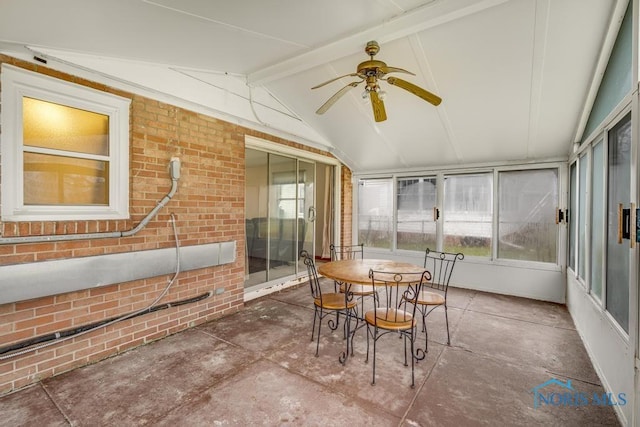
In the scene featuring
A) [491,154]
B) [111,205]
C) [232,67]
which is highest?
[232,67]

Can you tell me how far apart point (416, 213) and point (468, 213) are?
3.14ft

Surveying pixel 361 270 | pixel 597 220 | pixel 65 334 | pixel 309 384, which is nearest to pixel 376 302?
pixel 361 270

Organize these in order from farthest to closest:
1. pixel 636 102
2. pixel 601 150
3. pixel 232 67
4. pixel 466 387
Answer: pixel 232 67, pixel 601 150, pixel 466 387, pixel 636 102

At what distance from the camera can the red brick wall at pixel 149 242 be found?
2256 millimetres

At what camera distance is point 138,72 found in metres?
2.80

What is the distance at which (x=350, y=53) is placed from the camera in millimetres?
2777

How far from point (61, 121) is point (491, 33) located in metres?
3.81

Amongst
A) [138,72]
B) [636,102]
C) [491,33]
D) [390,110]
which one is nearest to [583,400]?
[636,102]

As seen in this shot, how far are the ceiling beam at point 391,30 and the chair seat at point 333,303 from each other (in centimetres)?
245

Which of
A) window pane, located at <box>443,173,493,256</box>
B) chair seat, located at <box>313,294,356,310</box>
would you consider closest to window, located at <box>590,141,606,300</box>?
window pane, located at <box>443,173,493,256</box>

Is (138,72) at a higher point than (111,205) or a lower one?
higher

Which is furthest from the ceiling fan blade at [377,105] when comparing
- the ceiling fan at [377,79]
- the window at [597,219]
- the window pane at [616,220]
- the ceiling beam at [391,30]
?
the window at [597,219]

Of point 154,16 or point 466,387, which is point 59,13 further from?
point 466,387

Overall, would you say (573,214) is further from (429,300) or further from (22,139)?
→ (22,139)
